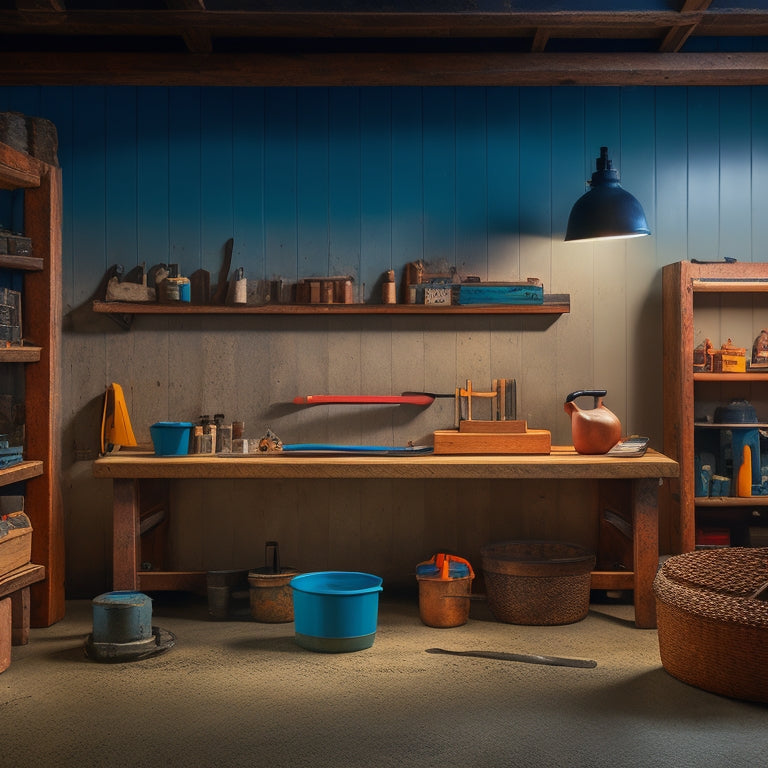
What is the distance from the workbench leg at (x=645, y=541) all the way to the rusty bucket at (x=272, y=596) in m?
1.77

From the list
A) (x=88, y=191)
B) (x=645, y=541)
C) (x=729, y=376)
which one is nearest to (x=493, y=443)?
(x=645, y=541)

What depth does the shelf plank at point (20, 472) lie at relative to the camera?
4.13 meters

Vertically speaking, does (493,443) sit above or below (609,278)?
below

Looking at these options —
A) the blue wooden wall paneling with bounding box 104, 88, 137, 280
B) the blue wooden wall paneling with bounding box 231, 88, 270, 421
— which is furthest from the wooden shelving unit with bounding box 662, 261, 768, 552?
the blue wooden wall paneling with bounding box 104, 88, 137, 280

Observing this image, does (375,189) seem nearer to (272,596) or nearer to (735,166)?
(735,166)

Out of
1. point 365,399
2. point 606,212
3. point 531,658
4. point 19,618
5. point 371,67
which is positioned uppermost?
point 371,67

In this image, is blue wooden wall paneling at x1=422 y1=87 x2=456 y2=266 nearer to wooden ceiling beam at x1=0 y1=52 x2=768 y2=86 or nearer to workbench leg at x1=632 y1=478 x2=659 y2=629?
wooden ceiling beam at x1=0 y1=52 x2=768 y2=86

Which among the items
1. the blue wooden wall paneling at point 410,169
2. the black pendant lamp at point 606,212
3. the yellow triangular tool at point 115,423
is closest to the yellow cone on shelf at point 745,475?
the black pendant lamp at point 606,212

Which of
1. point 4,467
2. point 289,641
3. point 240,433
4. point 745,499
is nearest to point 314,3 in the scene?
point 240,433

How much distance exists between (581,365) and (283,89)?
94.4 inches

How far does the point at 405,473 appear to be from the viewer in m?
4.36

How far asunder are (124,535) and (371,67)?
289cm

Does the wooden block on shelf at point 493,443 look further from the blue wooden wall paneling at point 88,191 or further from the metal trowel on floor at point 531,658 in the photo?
the blue wooden wall paneling at point 88,191

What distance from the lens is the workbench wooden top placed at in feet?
14.2
